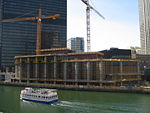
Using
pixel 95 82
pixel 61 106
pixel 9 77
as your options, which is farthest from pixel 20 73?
pixel 61 106

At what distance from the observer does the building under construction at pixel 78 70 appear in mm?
110625

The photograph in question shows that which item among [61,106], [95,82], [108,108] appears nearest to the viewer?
[108,108]

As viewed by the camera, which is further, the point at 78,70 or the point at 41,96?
the point at 78,70

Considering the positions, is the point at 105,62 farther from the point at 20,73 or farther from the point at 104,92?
the point at 20,73

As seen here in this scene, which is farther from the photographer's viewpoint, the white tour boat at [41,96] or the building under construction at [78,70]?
the building under construction at [78,70]

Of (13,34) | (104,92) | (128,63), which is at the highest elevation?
(13,34)

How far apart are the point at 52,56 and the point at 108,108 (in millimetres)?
74722

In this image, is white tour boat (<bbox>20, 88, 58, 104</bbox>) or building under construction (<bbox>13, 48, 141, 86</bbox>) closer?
white tour boat (<bbox>20, 88, 58, 104</bbox>)

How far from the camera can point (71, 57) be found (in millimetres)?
126875

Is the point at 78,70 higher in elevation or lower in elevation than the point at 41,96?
higher

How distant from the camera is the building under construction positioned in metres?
111

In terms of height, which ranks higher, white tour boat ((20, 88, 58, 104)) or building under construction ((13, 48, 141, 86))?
building under construction ((13, 48, 141, 86))

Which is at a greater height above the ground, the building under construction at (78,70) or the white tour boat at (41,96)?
the building under construction at (78,70)

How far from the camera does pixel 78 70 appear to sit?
4592 inches
